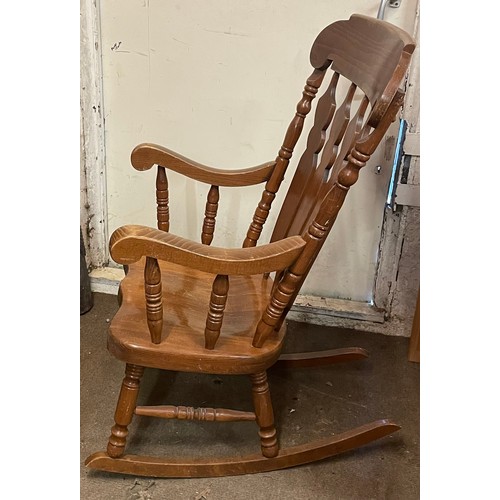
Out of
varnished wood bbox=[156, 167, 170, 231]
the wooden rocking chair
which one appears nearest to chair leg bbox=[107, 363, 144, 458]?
the wooden rocking chair

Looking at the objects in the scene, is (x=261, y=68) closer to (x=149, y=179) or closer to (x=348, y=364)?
(x=149, y=179)

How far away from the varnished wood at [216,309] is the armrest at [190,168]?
1.57ft

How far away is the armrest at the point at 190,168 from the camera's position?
1.55m

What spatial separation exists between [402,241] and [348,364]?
451 mm

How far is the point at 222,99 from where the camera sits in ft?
6.35

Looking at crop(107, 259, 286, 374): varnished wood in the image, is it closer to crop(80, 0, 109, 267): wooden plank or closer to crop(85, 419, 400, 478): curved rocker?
crop(85, 419, 400, 478): curved rocker

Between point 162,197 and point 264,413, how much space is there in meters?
0.64

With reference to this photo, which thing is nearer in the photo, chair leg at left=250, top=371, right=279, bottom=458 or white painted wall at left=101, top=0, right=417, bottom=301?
chair leg at left=250, top=371, right=279, bottom=458

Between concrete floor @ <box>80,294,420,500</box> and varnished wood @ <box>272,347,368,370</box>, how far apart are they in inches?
1.2

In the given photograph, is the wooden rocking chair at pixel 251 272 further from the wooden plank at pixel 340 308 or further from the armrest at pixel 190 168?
the wooden plank at pixel 340 308

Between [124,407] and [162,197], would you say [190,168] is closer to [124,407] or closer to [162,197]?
[162,197]

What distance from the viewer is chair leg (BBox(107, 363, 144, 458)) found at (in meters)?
1.32

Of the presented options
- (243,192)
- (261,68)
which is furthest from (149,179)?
(261,68)

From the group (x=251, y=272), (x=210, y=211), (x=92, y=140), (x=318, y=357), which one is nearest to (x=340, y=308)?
(x=318, y=357)
